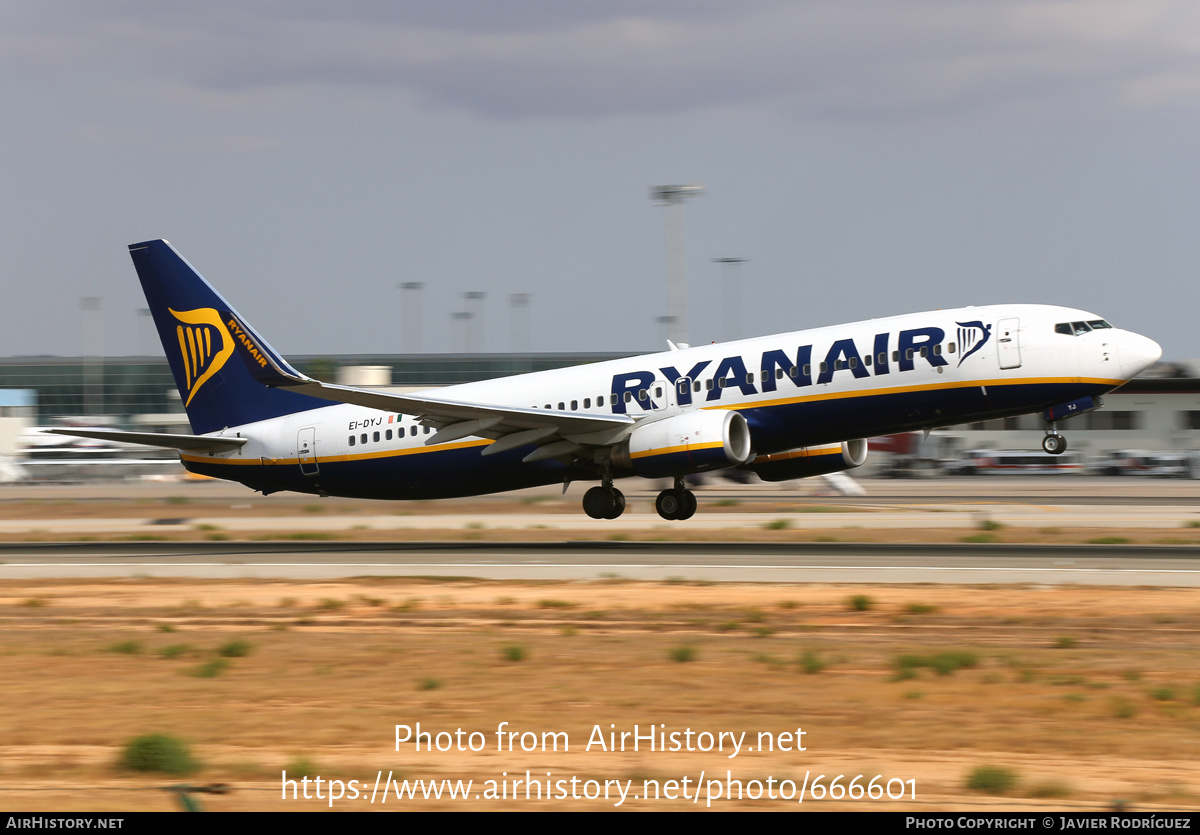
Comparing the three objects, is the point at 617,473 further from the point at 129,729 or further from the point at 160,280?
the point at 129,729

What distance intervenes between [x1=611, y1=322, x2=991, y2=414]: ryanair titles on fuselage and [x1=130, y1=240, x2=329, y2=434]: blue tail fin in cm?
988

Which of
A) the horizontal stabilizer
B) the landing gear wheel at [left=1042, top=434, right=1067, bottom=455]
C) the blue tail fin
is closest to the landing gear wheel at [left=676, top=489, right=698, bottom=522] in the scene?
the landing gear wheel at [left=1042, top=434, right=1067, bottom=455]

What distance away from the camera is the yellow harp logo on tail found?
33.9 m

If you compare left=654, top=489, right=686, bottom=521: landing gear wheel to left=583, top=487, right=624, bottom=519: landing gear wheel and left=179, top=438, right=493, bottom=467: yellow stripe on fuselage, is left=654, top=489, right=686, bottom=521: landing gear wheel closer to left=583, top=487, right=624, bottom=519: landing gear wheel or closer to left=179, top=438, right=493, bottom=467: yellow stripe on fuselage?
left=583, top=487, right=624, bottom=519: landing gear wheel

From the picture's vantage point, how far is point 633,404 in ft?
99.2

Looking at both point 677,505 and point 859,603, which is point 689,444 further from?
point 859,603

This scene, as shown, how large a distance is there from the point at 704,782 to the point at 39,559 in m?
25.2

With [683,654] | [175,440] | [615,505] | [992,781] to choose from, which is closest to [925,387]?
[615,505]

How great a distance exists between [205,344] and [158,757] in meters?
25.4

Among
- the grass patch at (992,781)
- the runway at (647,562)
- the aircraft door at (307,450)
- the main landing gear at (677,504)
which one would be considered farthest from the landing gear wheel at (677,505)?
the grass patch at (992,781)

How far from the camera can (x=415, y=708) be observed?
500 inches

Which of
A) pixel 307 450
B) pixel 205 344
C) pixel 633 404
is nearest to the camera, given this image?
pixel 633 404

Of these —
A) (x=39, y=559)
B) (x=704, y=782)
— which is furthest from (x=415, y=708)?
(x=39, y=559)

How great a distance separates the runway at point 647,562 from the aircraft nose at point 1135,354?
4128 mm
